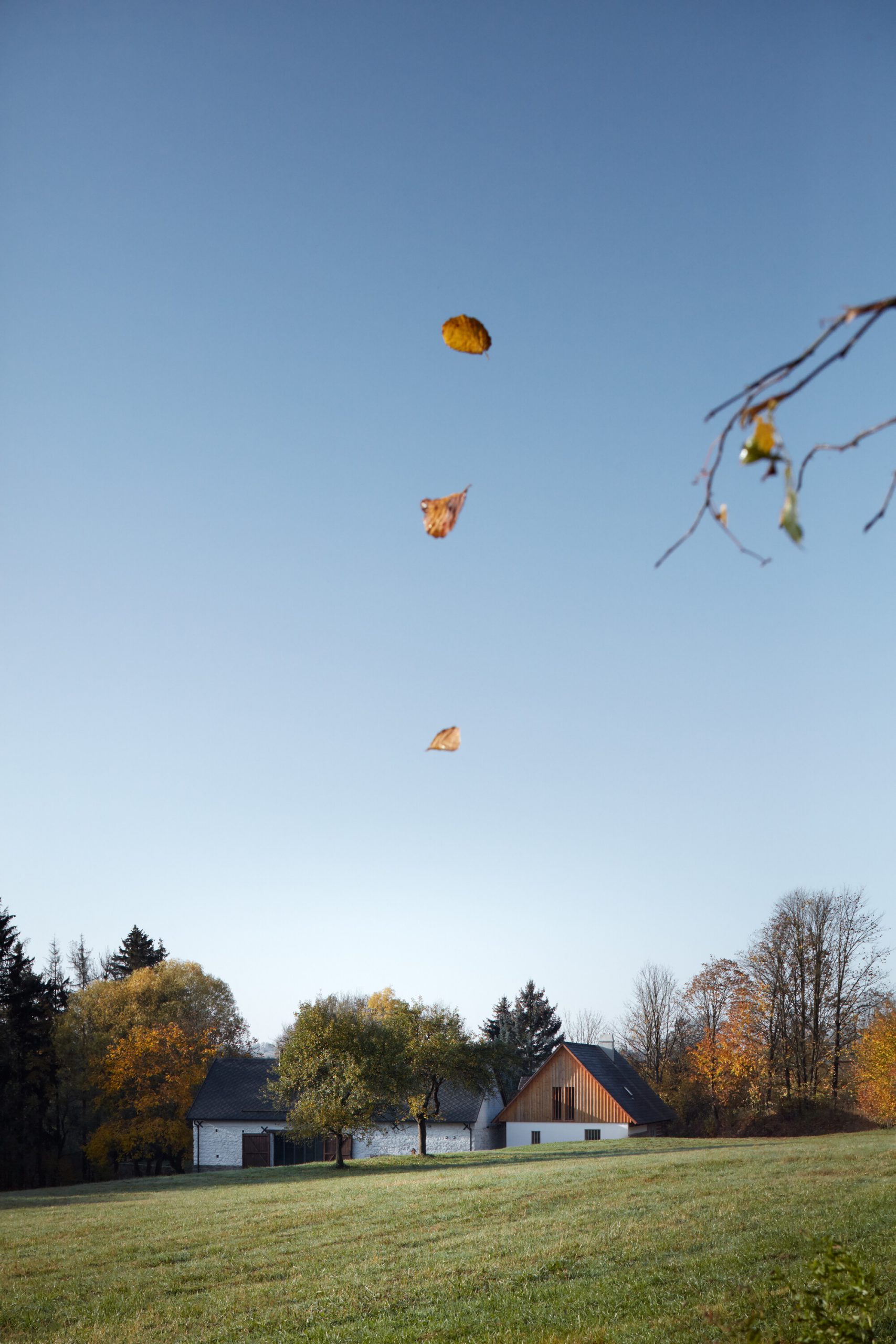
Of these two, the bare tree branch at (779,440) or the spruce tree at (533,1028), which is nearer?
the bare tree branch at (779,440)

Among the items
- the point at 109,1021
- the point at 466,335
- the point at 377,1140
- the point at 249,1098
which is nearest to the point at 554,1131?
the point at 377,1140

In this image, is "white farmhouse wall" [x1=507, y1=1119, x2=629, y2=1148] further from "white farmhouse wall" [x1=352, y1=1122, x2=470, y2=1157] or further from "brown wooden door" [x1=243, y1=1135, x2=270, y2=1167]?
"brown wooden door" [x1=243, y1=1135, x2=270, y2=1167]

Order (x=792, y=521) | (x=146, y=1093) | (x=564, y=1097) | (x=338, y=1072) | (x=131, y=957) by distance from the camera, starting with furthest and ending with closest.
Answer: (x=131, y=957), (x=564, y=1097), (x=146, y=1093), (x=338, y=1072), (x=792, y=521)

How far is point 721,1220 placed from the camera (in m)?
12.2

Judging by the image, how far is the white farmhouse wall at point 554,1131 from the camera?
1667 inches

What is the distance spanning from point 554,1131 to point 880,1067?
15685mm

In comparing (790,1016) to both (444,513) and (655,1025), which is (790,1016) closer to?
(655,1025)

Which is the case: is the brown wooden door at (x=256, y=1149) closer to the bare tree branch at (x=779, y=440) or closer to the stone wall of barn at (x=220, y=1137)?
the stone wall of barn at (x=220, y=1137)

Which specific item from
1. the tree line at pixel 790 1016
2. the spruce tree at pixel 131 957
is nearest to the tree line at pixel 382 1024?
the tree line at pixel 790 1016

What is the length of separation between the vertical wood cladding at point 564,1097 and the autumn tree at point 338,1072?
46.9 feet

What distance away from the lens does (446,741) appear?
2.88m

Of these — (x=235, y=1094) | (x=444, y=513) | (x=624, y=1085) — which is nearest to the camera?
(x=444, y=513)

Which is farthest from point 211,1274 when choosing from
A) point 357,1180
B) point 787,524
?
point 357,1180

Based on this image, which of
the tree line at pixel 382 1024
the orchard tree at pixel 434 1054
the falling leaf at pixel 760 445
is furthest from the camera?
the tree line at pixel 382 1024
